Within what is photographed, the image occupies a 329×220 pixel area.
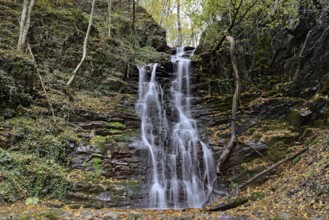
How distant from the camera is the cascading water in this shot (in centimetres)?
960

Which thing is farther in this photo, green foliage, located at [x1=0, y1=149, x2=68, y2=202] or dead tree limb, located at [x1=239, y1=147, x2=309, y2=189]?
dead tree limb, located at [x1=239, y1=147, x2=309, y2=189]

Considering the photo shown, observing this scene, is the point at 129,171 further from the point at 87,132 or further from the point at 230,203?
the point at 230,203

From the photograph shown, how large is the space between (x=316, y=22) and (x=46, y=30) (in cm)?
1314

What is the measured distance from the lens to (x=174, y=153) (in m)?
11.1

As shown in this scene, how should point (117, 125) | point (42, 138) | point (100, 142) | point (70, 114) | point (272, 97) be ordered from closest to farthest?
point (42, 138)
point (100, 142)
point (70, 114)
point (117, 125)
point (272, 97)

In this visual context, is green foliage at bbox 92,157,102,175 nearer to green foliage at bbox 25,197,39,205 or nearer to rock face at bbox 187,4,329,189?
green foliage at bbox 25,197,39,205

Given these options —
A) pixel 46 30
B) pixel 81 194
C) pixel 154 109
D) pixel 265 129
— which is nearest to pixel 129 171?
pixel 81 194

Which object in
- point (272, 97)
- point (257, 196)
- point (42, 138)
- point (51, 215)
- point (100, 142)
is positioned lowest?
point (257, 196)

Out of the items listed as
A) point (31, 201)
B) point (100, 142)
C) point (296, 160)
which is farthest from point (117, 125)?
point (296, 160)

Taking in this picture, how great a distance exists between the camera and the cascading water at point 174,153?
9.60m

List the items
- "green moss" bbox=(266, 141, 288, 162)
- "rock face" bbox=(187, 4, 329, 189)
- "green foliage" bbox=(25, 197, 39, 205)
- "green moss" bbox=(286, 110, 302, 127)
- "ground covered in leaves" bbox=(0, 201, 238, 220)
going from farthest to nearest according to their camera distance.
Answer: "green moss" bbox=(286, 110, 302, 127)
"rock face" bbox=(187, 4, 329, 189)
"green moss" bbox=(266, 141, 288, 162)
"green foliage" bbox=(25, 197, 39, 205)
"ground covered in leaves" bbox=(0, 201, 238, 220)

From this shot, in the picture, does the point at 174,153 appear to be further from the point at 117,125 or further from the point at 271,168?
the point at 271,168

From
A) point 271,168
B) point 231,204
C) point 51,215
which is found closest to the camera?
point 51,215

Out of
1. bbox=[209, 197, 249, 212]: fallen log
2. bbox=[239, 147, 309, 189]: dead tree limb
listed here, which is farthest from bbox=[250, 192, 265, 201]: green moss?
bbox=[239, 147, 309, 189]: dead tree limb
